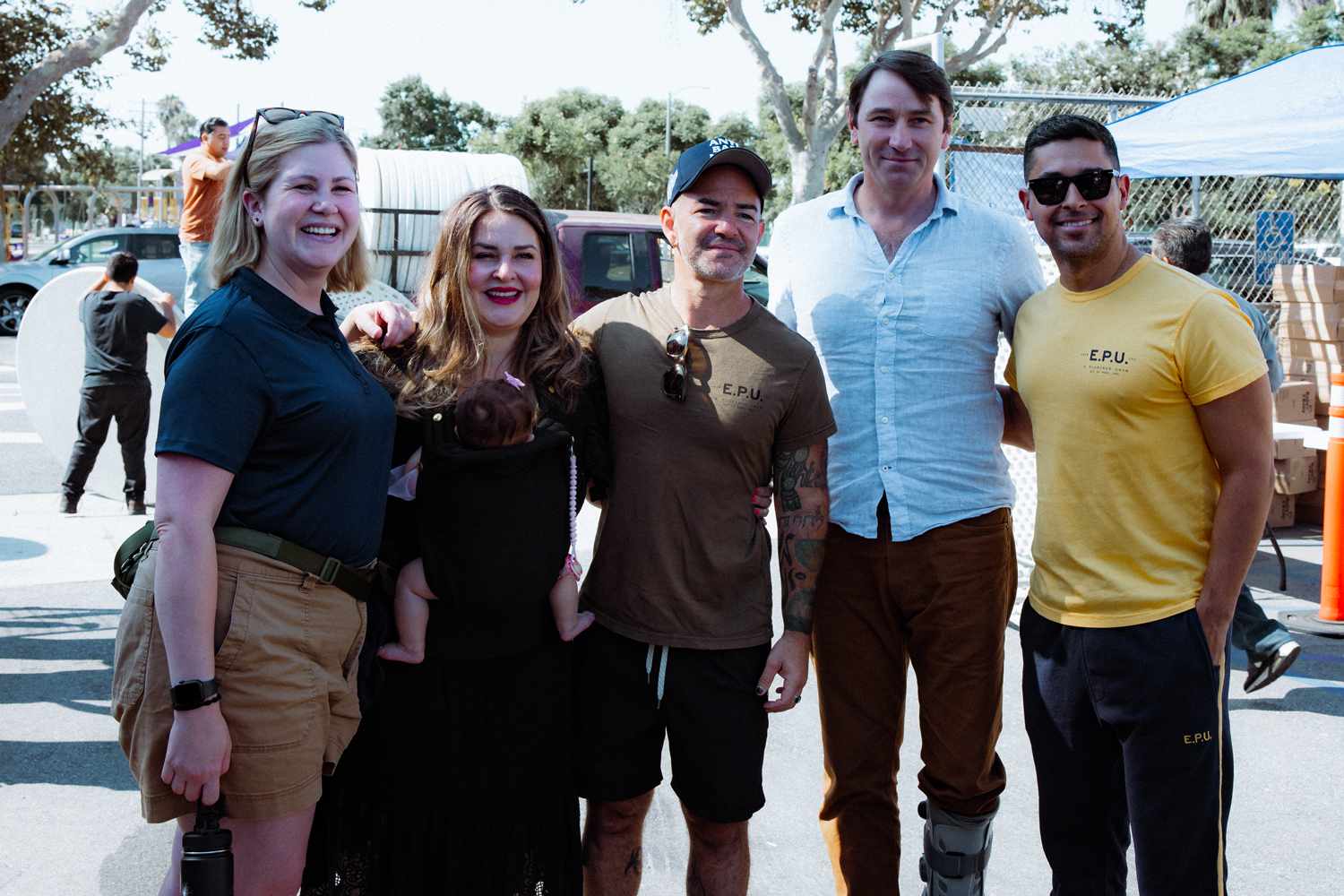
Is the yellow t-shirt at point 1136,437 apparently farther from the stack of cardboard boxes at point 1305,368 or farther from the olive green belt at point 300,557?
the stack of cardboard boxes at point 1305,368

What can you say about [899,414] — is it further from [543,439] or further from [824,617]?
[543,439]

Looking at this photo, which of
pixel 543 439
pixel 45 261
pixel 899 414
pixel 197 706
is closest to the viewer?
pixel 197 706

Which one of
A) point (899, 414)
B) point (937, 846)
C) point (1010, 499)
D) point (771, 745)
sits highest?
point (899, 414)

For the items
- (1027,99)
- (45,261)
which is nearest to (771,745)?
(1027,99)

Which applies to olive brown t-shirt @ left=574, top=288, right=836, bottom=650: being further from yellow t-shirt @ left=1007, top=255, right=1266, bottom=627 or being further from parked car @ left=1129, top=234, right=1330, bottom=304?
parked car @ left=1129, top=234, right=1330, bottom=304

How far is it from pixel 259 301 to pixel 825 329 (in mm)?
1490

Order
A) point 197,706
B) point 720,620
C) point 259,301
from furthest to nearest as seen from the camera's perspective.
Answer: point 720,620, point 259,301, point 197,706

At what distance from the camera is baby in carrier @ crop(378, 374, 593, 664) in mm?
2521

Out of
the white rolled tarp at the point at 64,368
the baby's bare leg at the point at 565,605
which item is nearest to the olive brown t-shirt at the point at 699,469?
the baby's bare leg at the point at 565,605

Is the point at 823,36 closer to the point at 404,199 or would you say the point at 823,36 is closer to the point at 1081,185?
the point at 404,199

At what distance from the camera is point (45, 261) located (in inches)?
821

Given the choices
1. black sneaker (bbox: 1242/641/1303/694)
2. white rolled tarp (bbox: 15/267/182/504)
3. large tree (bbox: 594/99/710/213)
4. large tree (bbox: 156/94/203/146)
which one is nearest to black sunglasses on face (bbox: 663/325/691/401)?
black sneaker (bbox: 1242/641/1303/694)

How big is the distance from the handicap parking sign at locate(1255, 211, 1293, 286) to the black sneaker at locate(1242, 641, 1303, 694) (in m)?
6.64

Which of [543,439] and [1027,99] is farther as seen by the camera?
[1027,99]
